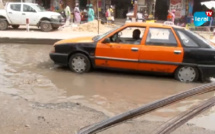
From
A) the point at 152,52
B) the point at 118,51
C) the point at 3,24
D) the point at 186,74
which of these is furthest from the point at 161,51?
the point at 3,24

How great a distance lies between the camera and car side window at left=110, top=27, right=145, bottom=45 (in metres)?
7.39

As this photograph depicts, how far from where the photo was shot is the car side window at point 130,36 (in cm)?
739

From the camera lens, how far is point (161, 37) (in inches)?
285

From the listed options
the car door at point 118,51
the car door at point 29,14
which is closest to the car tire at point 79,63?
the car door at point 118,51

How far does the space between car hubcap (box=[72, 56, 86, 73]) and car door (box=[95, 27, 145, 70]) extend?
0.37 m

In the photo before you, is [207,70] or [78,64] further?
[78,64]

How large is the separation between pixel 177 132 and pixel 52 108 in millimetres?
2169

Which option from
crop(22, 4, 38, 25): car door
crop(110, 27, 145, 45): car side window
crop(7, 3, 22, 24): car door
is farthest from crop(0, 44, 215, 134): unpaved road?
crop(7, 3, 22, 24): car door

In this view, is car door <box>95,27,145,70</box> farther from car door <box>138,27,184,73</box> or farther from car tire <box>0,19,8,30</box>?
car tire <box>0,19,8,30</box>

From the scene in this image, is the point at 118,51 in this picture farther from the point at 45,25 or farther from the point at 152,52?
the point at 45,25

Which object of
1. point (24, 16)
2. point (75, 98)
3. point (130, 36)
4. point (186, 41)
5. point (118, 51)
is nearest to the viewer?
point (75, 98)

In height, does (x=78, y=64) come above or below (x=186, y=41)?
below

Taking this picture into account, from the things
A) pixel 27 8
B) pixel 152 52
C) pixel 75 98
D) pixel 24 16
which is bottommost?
pixel 75 98

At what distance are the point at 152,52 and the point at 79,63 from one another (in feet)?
6.30
